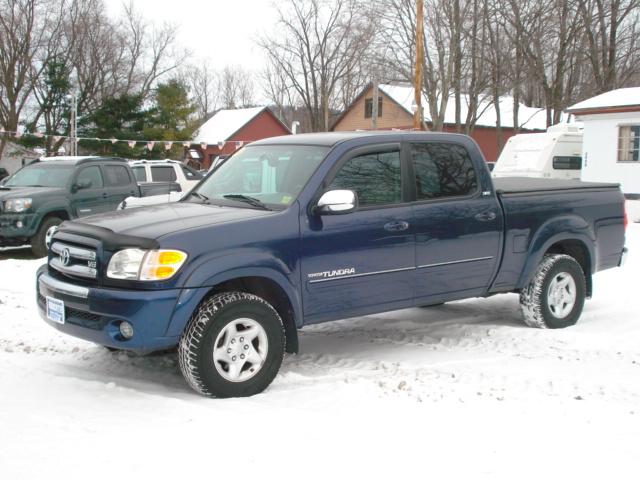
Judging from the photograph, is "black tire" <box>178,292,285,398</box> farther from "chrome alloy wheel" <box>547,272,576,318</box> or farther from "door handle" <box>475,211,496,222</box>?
"chrome alloy wheel" <box>547,272,576,318</box>

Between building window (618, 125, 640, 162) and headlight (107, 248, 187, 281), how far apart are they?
18477mm

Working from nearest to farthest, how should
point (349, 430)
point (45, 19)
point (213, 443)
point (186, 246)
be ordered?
point (213, 443) → point (349, 430) → point (186, 246) → point (45, 19)

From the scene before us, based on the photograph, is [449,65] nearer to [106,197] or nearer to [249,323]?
[106,197]

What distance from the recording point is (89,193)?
13031 mm

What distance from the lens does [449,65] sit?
32094 millimetres

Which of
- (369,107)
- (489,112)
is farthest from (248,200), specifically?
(369,107)

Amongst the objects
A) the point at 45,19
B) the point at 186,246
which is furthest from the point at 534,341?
the point at 45,19

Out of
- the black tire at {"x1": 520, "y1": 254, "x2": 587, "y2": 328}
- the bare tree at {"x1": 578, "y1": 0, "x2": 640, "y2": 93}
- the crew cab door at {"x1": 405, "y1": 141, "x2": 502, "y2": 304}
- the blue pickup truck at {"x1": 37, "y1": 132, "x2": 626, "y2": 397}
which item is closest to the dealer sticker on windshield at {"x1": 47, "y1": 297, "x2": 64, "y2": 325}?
the blue pickup truck at {"x1": 37, "y1": 132, "x2": 626, "y2": 397}

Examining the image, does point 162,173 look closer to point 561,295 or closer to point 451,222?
point 561,295

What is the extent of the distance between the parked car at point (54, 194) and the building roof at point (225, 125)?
40838 millimetres

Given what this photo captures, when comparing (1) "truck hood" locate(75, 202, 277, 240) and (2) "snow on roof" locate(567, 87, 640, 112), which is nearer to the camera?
(1) "truck hood" locate(75, 202, 277, 240)

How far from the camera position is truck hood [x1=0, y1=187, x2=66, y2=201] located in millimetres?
12080

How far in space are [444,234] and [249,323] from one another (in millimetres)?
1981

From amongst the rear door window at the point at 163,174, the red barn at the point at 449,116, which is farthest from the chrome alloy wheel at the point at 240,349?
the red barn at the point at 449,116
